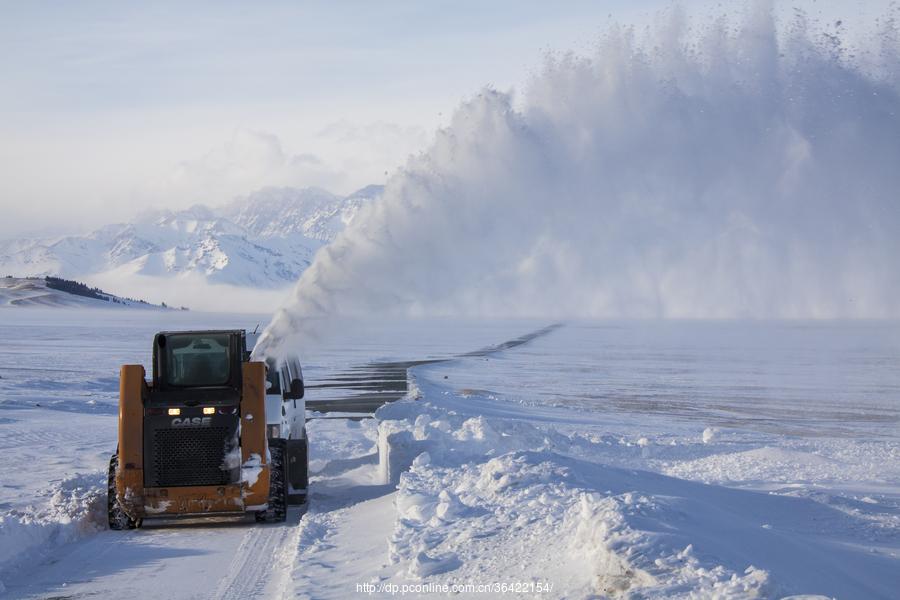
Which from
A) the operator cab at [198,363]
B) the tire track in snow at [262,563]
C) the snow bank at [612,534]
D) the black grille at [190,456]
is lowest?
the tire track in snow at [262,563]

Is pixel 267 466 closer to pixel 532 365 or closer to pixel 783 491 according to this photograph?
pixel 783 491

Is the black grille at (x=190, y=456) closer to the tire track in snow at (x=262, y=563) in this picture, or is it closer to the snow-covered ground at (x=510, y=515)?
the snow-covered ground at (x=510, y=515)

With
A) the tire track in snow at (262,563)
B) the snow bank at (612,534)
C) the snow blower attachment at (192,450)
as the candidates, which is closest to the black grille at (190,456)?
the snow blower attachment at (192,450)

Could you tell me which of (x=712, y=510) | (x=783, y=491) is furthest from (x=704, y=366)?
(x=712, y=510)

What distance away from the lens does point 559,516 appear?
8969mm

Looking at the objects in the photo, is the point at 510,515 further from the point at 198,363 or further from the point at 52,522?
the point at 52,522

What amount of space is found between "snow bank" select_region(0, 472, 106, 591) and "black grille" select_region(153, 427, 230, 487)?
1.28 metres

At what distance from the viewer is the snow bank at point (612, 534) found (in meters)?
6.80

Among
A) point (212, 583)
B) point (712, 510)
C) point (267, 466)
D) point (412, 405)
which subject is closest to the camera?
point (212, 583)

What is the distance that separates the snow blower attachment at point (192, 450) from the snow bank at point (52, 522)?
1.77 ft

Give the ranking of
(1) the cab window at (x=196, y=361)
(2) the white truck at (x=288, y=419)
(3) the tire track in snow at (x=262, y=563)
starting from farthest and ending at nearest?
(2) the white truck at (x=288, y=419)
(1) the cab window at (x=196, y=361)
(3) the tire track in snow at (x=262, y=563)

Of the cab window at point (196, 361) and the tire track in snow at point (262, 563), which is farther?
the cab window at point (196, 361)

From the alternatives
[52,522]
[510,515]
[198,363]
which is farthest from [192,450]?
[510,515]

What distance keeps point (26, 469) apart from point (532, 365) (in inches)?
1381
